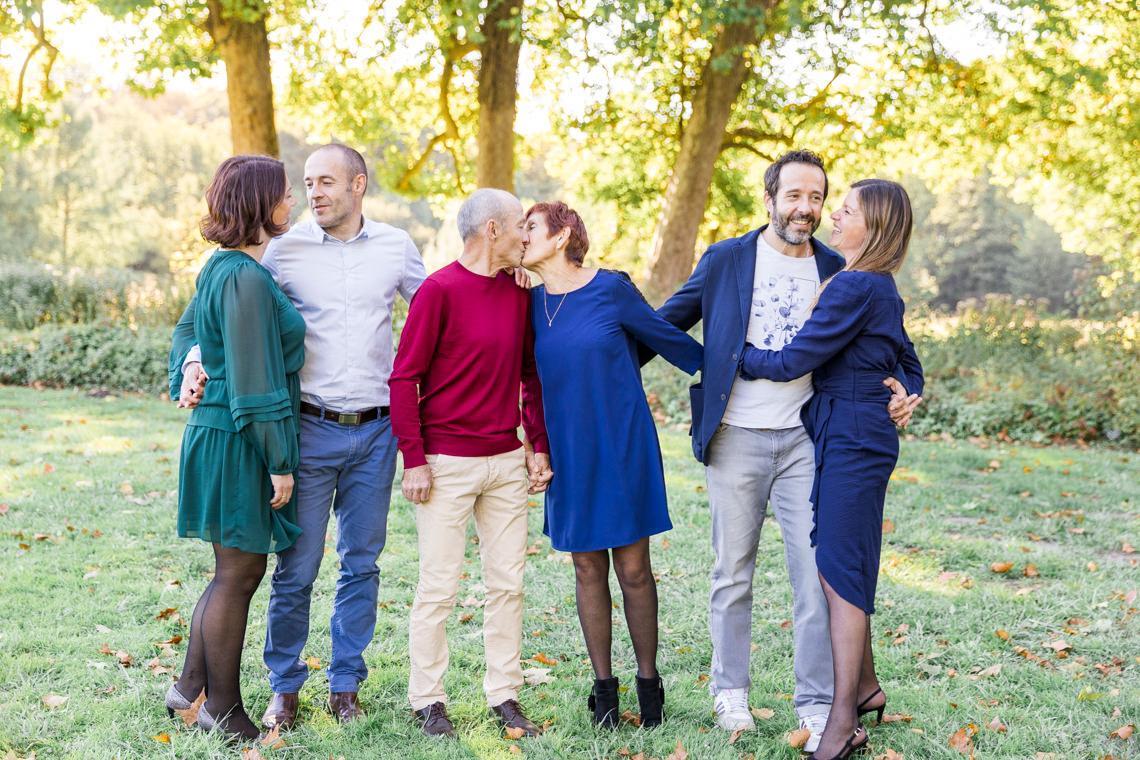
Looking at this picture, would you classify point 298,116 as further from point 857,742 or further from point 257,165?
point 857,742

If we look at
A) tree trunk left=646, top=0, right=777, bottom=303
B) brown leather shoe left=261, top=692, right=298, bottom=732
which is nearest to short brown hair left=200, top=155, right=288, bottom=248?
brown leather shoe left=261, top=692, right=298, bottom=732

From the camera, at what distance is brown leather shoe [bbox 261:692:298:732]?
398 centimetres

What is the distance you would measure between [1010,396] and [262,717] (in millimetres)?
10813

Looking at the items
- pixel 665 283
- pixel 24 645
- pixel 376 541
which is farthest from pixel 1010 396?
pixel 24 645

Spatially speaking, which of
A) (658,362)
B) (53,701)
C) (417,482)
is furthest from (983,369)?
(53,701)

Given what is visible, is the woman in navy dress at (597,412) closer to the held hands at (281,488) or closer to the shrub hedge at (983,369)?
the held hands at (281,488)

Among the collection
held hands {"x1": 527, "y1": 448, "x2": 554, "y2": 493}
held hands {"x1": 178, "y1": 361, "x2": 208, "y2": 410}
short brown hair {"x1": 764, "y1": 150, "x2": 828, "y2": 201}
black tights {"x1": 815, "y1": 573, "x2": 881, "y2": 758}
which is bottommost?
black tights {"x1": 815, "y1": 573, "x2": 881, "y2": 758}

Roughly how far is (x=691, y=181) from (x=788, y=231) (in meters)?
12.2

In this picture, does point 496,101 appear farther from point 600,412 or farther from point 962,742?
point 962,742

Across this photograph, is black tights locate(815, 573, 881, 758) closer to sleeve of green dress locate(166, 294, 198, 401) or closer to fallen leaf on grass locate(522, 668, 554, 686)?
fallen leaf on grass locate(522, 668, 554, 686)

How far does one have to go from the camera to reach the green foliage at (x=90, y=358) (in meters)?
14.8

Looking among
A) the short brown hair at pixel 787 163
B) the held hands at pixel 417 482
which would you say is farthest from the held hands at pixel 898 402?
the held hands at pixel 417 482

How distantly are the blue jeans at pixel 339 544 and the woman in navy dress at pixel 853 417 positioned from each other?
1650 millimetres

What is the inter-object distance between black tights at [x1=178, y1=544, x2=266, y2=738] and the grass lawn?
0.13 m
